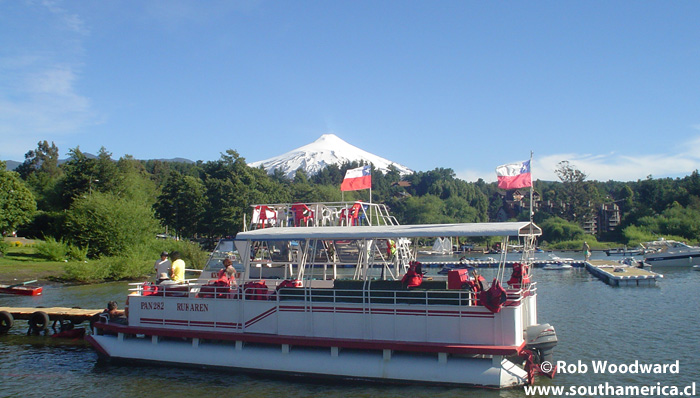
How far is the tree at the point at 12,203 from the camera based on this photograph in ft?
156

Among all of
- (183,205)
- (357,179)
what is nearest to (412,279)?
(357,179)

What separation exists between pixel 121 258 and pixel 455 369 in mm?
33954

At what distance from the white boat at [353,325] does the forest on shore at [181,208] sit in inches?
1022

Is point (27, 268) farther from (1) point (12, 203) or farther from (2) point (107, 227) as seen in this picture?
(1) point (12, 203)

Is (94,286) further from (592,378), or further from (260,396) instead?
(592,378)

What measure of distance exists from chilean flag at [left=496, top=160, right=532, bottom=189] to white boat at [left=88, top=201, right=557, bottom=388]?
2.51m

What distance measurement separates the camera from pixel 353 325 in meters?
12.9

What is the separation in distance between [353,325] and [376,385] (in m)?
1.51

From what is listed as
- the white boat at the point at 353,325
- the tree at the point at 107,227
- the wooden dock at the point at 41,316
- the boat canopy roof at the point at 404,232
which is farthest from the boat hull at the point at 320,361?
the tree at the point at 107,227

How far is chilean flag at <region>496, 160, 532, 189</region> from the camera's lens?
1505 centimetres

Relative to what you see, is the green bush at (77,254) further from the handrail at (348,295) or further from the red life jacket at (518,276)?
the red life jacket at (518,276)

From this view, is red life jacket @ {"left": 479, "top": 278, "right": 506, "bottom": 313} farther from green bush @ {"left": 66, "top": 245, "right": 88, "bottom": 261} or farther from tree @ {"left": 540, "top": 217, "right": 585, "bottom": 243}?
tree @ {"left": 540, "top": 217, "right": 585, "bottom": 243}

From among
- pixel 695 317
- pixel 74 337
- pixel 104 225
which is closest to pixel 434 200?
pixel 104 225

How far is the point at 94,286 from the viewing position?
116 feet
